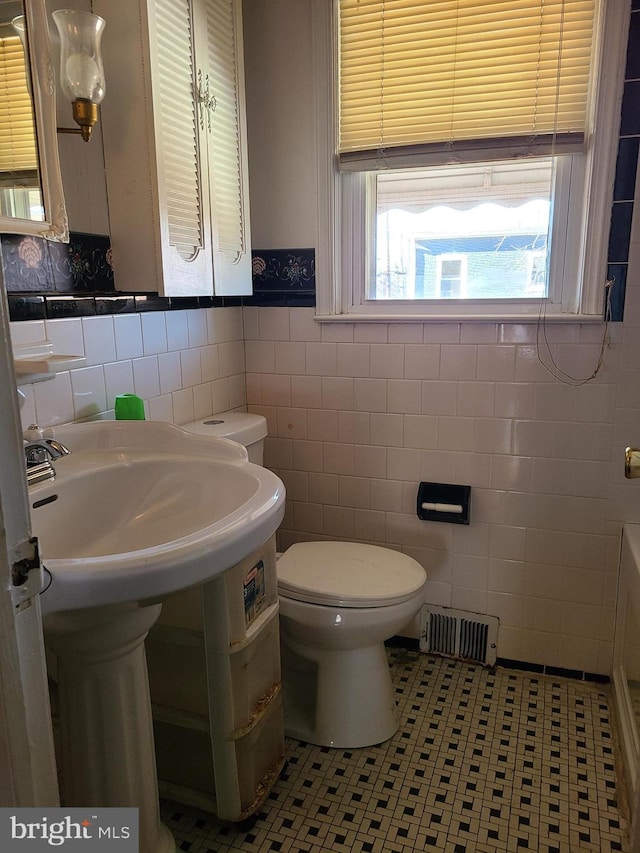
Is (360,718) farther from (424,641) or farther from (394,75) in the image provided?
(394,75)

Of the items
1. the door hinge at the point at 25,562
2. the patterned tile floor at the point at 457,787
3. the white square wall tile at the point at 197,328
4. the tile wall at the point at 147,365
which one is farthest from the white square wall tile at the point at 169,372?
Answer: the door hinge at the point at 25,562

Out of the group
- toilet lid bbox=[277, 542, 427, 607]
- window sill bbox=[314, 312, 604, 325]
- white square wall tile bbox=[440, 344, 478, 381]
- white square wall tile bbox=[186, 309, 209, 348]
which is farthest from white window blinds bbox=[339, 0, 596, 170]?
toilet lid bbox=[277, 542, 427, 607]

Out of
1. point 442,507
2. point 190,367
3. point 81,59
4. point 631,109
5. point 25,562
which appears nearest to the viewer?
point 25,562

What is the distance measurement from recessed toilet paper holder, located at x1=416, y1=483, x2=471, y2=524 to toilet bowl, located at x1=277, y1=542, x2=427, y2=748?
0.24 m

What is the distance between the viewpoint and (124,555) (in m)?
0.87

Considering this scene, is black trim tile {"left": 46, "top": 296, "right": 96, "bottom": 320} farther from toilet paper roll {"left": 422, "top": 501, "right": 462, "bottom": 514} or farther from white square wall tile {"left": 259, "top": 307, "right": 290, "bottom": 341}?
toilet paper roll {"left": 422, "top": 501, "right": 462, "bottom": 514}

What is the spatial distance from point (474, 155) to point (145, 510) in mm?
1416

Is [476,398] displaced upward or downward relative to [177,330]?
downward

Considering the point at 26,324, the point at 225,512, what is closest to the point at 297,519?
the point at 225,512

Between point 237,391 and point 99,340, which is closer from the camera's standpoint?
point 99,340

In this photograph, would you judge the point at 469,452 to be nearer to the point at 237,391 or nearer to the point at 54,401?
the point at 237,391

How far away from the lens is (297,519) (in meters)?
2.31

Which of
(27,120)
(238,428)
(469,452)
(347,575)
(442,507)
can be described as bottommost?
(347,575)

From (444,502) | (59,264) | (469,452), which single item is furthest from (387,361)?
(59,264)
